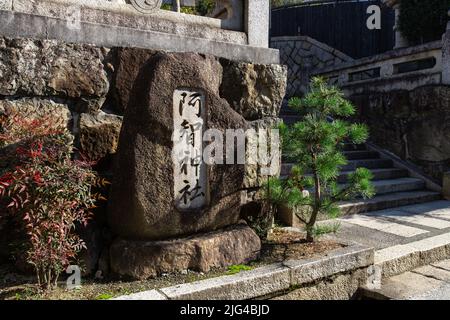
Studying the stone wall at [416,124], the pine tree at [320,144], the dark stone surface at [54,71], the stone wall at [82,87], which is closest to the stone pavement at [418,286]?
A: the pine tree at [320,144]

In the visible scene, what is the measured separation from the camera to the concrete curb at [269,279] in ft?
9.84

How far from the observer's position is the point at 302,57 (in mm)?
14336

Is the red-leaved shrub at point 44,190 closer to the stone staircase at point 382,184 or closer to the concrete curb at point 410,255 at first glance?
the concrete curb at point 410,255

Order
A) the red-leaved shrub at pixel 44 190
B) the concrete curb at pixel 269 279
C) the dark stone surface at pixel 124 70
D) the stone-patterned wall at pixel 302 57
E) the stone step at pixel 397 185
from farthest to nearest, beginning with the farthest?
1. the stone-patterned wall at pixel 302 57
2. the stone step at pixel 397 185
3. the dark stone surface at pixel 124 70
4. the concrete curb at pixel 269 279
5. the red-leaved shrub at pixel 44 190

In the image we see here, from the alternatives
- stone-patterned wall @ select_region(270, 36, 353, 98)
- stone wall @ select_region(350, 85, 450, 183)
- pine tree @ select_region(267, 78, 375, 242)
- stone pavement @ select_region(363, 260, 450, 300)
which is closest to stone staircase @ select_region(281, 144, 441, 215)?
stone wall @ select_region(350, 85, 450, 183)

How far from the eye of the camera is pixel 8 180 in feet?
9.39

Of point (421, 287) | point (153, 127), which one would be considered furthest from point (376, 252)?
point (153, 127)

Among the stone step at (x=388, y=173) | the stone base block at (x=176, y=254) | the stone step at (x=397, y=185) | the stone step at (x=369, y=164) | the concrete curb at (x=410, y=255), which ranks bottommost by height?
the concrete curb at (x=410, y=255)

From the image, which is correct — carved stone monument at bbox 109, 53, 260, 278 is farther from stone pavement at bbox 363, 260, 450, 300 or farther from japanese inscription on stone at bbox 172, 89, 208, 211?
stone pavement at bbox 363, 260, 450, 300

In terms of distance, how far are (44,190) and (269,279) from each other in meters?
1.87

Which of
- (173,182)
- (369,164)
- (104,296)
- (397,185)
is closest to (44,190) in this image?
(104,296)

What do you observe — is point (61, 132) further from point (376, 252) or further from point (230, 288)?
point (376, 252)

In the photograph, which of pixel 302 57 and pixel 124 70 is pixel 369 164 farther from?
pixel 302 57

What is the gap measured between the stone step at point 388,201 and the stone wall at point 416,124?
694 mm
